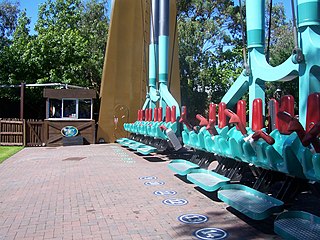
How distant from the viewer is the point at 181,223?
18.4 feet

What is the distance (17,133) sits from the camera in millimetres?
19641

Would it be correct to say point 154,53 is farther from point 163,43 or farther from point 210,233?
point 210,233

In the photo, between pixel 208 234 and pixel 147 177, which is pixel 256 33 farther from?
pixel 208 234

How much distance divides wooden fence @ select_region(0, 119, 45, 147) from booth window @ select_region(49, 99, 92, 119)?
1219 mm

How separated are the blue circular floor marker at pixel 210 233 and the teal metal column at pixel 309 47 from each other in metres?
2.47

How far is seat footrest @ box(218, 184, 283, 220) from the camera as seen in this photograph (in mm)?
4852

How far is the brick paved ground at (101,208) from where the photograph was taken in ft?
17.3

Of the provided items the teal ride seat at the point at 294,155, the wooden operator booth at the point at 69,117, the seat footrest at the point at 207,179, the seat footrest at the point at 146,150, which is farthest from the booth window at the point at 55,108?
the teal ride seat at the point at 294,155

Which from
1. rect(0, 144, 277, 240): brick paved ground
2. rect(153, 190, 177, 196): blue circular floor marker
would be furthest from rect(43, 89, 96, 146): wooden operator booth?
rect(153, 190, 177, 196): blue circular floor marker

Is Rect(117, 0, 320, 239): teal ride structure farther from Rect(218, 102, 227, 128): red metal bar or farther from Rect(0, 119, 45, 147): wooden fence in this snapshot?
Rect(0, 119, 45, 147): wooden fence

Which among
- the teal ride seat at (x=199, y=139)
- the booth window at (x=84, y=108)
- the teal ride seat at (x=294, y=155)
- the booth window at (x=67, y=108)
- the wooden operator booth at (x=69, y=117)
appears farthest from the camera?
the booth window at (x=84, y=108)

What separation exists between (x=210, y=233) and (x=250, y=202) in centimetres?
74

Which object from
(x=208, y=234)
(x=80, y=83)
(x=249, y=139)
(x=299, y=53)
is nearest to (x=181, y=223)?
(x=208, y=234)

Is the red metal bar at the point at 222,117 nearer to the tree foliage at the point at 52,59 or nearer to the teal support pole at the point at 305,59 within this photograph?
the teal support pole at the point at 305,59
